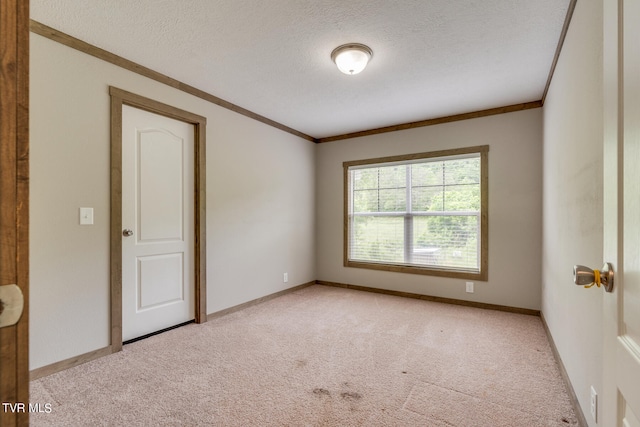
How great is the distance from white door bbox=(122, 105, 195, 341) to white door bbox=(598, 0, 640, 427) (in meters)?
3.08

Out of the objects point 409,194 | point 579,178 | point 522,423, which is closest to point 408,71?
point 579,178

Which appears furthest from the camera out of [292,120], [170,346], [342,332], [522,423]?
[292,120]

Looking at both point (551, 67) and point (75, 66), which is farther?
point (551, 67)

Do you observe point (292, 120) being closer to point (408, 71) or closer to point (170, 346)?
point (408, 71)

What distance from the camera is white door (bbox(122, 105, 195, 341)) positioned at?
2777mm

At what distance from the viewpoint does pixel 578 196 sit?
186 cm

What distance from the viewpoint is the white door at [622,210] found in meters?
0.65

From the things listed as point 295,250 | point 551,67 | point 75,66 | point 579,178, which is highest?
point 551,67

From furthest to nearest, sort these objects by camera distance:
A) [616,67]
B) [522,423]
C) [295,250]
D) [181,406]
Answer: [295,250] < [181,406] < [522,423] < [616,67]

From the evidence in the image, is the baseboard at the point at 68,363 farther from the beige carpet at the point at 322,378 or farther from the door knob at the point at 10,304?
the door knob at the point at 10,304

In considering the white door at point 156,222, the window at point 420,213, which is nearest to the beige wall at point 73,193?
the white door at point 156,222

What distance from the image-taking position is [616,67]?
0.76 metres

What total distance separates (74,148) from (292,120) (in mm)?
2513

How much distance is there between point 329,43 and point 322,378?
2.44 m
